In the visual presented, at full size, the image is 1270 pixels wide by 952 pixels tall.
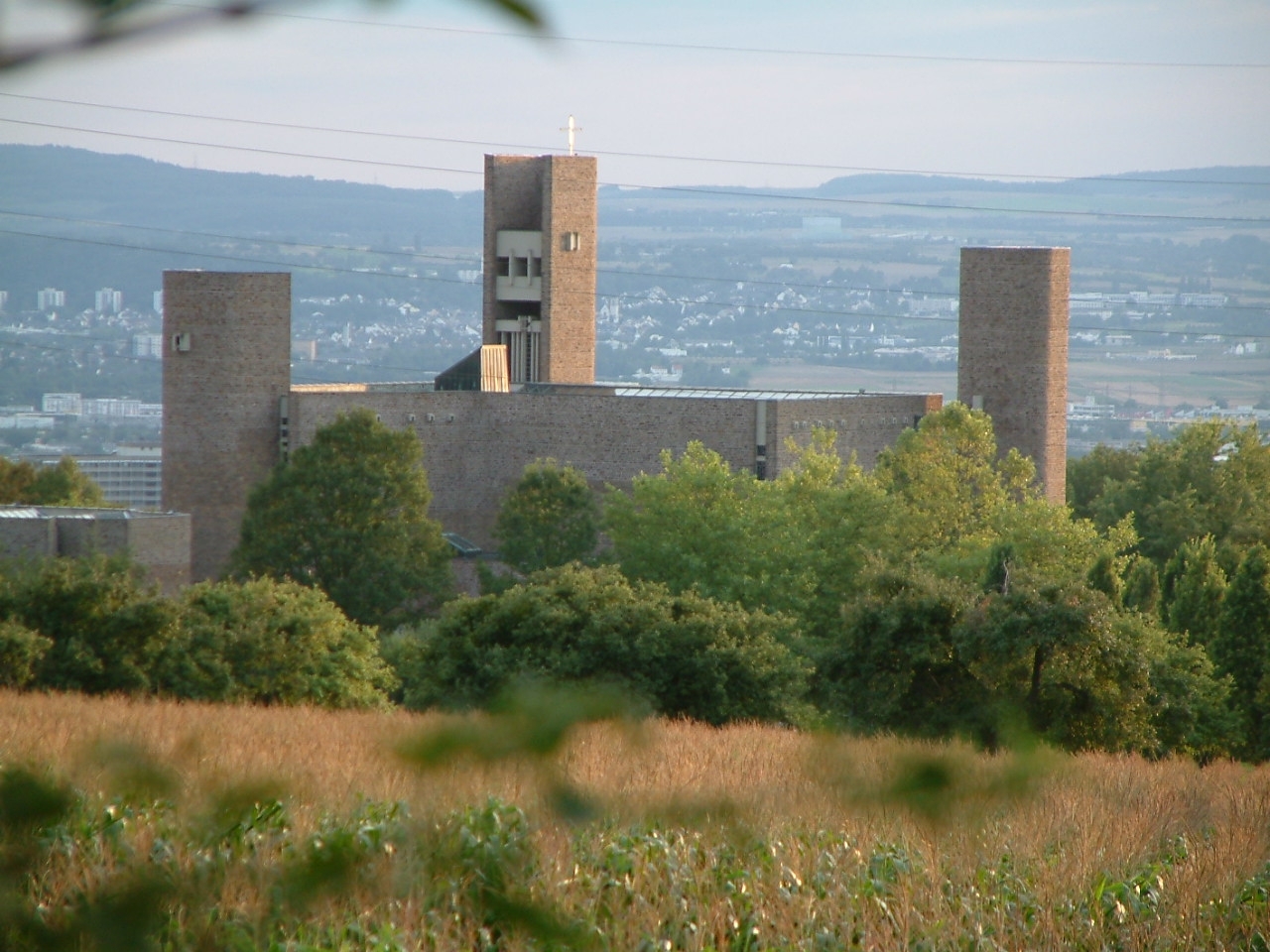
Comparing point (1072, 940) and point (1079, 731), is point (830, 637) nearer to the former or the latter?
point (1079, 731)

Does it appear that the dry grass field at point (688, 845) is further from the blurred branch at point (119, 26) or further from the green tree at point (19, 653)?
the green tree at point (19, 653)

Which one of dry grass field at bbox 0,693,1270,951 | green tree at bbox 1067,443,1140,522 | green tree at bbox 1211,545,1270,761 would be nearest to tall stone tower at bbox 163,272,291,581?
green tree at bbox 1211,545,1270,761

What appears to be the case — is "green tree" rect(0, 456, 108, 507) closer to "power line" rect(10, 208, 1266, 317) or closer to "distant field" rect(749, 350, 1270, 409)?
"power line" rect(10, 208, 1266, 317)

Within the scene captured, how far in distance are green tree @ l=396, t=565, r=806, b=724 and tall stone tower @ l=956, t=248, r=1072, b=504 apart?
2091 centimetres

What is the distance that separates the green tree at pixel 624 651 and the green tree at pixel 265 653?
1.40 m

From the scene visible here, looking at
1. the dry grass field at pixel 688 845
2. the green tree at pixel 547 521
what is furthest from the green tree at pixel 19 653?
the green tree at pixel 547 521

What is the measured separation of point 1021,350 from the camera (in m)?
38.1

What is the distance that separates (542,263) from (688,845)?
3877 centimetres

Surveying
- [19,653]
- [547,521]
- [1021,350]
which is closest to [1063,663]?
[19,653]

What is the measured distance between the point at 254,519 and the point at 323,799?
29260 mm

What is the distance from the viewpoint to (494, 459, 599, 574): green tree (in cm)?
3225

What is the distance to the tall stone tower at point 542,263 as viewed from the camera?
4228 cm

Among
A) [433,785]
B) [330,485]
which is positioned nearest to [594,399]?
[330,485]

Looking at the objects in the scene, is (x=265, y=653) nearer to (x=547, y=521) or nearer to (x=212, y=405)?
(x=547, y=521)
